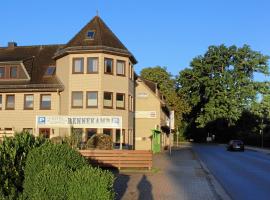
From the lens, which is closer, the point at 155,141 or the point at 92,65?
the point at 92,65

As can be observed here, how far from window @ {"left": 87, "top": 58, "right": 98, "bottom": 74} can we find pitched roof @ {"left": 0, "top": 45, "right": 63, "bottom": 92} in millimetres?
3033

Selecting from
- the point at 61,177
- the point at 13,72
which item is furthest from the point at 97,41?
the point at 61,177

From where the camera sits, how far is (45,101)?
41688mm

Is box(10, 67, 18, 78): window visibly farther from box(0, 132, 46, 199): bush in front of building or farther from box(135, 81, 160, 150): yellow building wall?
box(0, 132, 46, 199): bush in front of building

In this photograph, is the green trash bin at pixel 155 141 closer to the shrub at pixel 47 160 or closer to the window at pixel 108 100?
the window at pixel 108 100

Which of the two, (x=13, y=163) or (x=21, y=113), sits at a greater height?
(x=21, y=113)

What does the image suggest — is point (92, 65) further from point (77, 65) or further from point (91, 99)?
point (91, 99)

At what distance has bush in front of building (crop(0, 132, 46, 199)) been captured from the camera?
9.60m

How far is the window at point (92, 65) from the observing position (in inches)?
1535

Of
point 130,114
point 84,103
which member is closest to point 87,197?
point 84,103

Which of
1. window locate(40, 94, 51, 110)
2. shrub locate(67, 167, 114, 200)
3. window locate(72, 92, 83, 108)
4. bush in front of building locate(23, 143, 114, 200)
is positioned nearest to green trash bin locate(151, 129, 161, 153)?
window locate(72, 92, 83, 108)

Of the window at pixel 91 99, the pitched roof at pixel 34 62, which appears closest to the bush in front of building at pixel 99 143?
the window at pixel 91 99

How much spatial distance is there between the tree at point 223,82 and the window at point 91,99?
53.9 metres

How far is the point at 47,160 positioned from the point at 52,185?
150 centimetres
